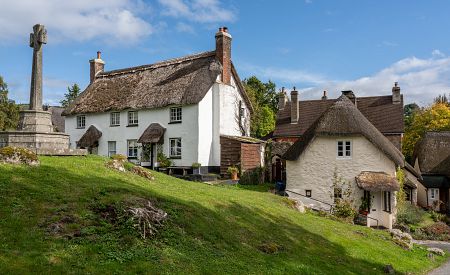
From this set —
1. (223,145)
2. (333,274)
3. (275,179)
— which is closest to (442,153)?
(275,179)

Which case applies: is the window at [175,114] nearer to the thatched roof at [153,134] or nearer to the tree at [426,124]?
the thatched roof at [153,134]

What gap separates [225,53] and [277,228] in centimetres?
2129

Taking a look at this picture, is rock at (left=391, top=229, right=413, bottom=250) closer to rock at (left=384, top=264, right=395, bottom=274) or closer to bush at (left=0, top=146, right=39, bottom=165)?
rock at (left=384, top=264, right=395, bottom=274)

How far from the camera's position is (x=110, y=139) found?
38.0m

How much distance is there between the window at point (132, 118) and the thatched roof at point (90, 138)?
3840 mm

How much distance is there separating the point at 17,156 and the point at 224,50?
912 inches

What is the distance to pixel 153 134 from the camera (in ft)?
112

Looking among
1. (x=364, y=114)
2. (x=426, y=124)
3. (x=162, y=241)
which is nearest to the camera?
(x=162, y=241)

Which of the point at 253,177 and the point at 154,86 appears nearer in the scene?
the point at 253,177

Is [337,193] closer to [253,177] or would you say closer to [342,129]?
[342,129]

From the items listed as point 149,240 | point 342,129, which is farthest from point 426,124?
point 149,240

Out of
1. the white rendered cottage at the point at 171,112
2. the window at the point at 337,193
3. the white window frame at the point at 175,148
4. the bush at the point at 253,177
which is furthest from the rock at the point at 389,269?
the white window frame at the point at 175,148

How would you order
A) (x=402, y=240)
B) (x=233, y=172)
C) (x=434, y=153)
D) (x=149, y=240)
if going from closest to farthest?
(x=149, y=240) < (x=402, y=240) < (x=233, y=172) < (x=434, y=153)

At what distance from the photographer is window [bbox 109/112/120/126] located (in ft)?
123
